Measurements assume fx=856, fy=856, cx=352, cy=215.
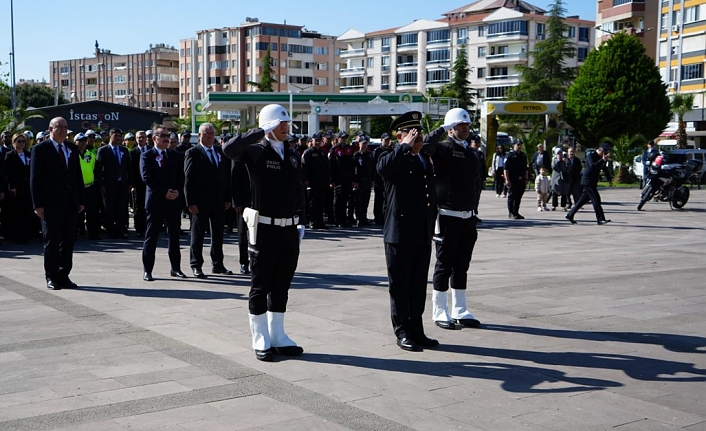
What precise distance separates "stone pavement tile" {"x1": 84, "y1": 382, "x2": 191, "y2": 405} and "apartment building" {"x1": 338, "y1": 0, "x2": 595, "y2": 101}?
85945 millimetres

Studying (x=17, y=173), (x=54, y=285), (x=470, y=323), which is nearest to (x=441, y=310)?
(x=470, y=323)

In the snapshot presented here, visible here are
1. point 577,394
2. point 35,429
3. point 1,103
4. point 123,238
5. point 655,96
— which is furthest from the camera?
point 655,96

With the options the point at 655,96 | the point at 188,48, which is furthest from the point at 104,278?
the point at 188,48

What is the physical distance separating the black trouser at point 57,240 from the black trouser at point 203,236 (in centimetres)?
170

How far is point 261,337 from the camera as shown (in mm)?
7246

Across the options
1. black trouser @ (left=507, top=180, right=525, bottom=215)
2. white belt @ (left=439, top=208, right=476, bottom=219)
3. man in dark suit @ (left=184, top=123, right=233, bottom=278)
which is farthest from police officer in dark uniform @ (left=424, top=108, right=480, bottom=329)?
black trouser @ (left=507, top=180, right=525, bottom=215)

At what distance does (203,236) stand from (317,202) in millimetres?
7492

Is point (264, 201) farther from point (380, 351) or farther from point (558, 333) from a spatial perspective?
point (558, 333)

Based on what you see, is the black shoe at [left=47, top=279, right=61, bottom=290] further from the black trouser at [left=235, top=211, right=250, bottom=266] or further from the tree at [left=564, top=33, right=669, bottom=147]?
the tree at [left=564, top=33, right=669, bottom=147]

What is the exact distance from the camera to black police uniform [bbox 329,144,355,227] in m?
19.8

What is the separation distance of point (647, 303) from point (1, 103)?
2957 cm

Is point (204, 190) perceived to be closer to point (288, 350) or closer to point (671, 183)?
point (288, 350)

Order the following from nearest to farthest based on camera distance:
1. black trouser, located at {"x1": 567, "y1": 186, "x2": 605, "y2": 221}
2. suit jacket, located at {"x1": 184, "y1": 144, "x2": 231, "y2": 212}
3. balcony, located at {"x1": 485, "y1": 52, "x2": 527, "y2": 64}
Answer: suit jacket, located at {"x1": 184, "y1": 144, "x2": 231, "y2": 212} < black trouser, located at {"x1": 567, "y1": 186, "x2": 605, "y2": 221} < balcony, located at {"x1": 485, "y1": 52, "x2": 527, "y2": 64}

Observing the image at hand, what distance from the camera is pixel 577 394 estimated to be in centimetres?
623
